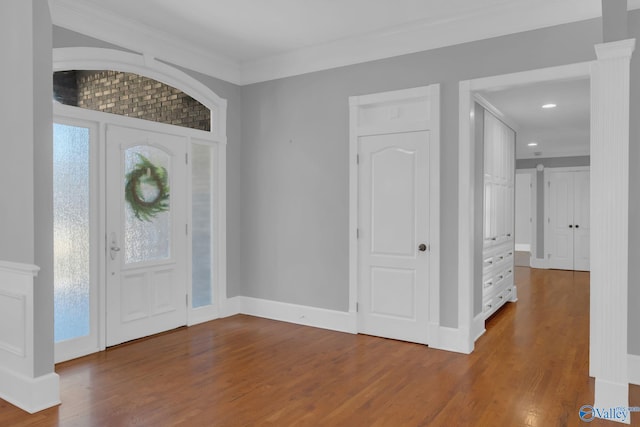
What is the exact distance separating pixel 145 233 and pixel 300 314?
1.88 metres

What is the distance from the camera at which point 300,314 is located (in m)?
5.10

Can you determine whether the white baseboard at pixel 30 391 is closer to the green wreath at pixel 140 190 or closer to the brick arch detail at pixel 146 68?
the green wreath at pixel 140 190

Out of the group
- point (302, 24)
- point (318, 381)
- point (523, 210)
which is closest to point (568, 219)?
point (523, 210)

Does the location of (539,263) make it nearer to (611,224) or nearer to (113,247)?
(611,224)

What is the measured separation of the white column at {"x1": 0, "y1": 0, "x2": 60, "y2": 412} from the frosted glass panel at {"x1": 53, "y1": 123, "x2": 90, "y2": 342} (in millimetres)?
688

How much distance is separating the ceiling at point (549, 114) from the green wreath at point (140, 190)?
10.8 ft

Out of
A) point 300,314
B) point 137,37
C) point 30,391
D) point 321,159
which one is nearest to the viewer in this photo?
point 30,391

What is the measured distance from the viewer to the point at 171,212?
4766 mm

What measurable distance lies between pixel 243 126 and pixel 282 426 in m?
3.73

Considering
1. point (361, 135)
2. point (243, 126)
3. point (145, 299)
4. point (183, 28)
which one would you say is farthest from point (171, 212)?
point (361, 135)

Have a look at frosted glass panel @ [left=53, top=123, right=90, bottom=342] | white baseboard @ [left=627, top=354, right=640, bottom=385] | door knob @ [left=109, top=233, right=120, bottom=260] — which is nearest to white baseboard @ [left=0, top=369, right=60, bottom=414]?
frosted glass panel @ [left=53, top=123, right=90, bottom=342]

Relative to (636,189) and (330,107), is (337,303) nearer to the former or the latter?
(330,107)

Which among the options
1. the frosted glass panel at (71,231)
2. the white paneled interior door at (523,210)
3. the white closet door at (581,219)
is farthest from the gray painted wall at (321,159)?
the white paneled interior door at (523,210)

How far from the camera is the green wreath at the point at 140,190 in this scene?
4.39 meters
